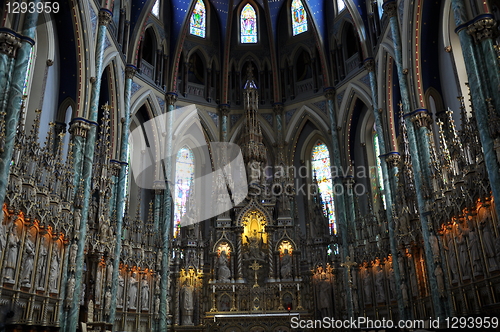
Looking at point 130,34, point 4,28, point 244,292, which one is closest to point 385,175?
point 244,292

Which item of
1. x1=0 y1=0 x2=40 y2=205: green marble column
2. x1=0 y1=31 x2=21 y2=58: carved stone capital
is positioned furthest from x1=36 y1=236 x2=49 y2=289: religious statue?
x1=0 y1=31 x2=21 y2=58: carved stone capital

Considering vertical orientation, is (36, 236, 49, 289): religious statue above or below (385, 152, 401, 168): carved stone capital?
below

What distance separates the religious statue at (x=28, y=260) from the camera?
14.4 metres

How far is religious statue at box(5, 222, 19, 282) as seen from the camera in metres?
13.6

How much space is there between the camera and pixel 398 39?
786 inches

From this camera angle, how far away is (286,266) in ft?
80.4

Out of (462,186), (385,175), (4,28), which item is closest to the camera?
(4,28)

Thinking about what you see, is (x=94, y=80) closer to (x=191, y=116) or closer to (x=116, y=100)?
(x=116, y=100)

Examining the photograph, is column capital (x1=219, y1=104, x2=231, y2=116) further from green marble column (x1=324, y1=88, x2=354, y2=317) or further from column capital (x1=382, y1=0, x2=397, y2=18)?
column capital (x1=382, y1=0, x2=397, y2=18)

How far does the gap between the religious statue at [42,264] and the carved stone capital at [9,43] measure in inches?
241

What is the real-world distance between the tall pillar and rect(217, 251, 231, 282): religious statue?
1495 cm

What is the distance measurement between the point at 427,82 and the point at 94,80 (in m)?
14.0
